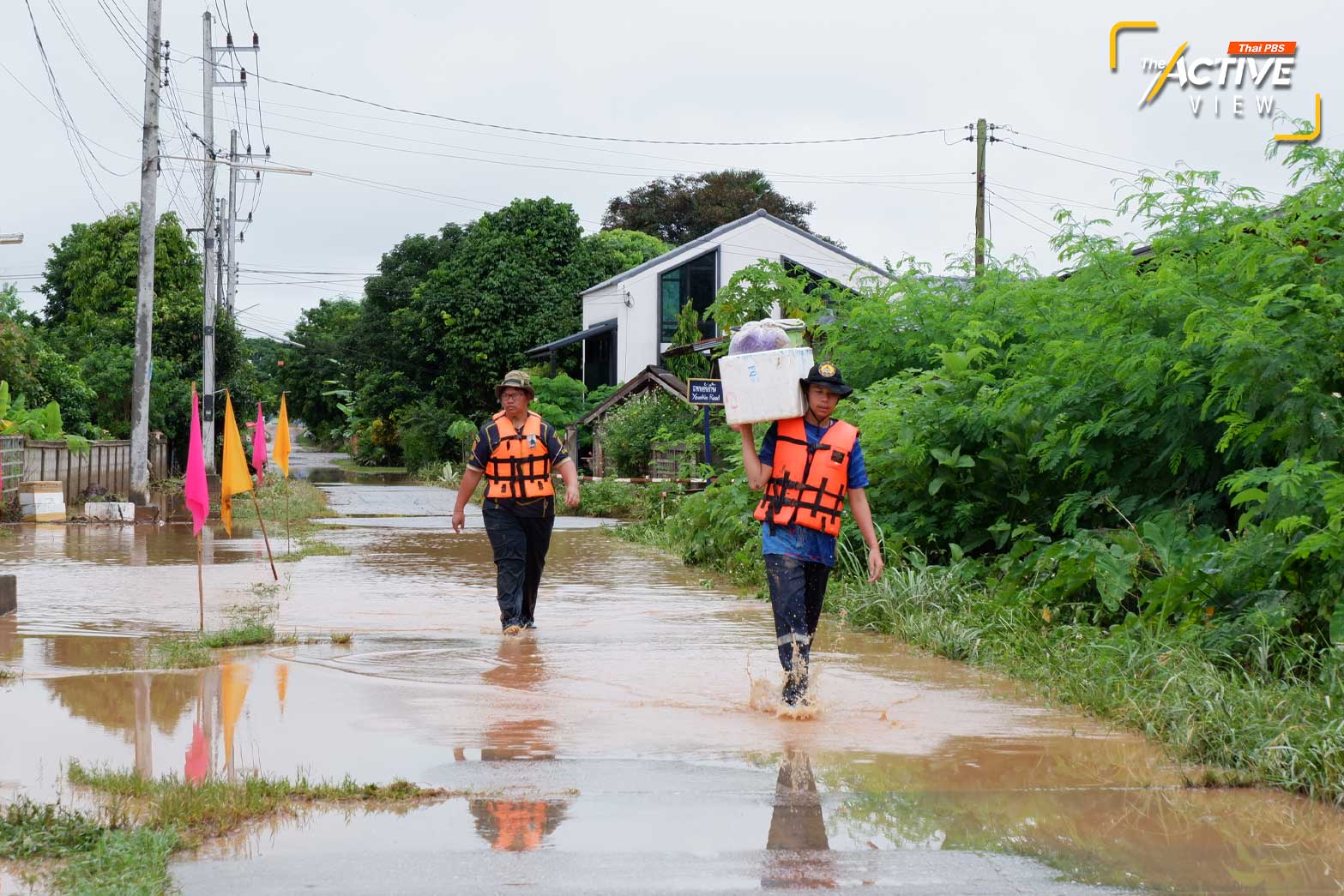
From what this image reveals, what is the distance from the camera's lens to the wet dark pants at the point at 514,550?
10383 millimetres

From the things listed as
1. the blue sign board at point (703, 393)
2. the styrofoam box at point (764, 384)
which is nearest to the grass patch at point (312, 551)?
the blue sign board at point (703, 393)

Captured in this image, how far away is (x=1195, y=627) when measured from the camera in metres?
7.82

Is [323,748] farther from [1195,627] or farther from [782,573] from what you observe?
[1195,627]

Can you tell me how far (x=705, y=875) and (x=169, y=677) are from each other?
472 cm

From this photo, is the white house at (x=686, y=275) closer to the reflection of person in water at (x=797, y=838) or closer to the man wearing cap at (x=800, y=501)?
the man wearing cap at (x=800, y=501)

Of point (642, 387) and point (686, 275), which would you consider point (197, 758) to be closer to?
point (642, 387)

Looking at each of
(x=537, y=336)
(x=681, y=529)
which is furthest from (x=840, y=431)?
(x=537, y=336)

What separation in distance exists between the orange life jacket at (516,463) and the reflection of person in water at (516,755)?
1246mm

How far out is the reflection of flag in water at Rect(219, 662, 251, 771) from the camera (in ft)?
21.4

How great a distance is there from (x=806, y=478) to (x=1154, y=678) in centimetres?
215

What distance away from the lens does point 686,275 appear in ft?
146

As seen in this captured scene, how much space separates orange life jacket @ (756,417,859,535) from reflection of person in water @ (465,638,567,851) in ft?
5.49

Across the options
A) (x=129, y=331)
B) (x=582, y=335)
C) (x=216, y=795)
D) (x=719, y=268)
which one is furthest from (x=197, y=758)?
(x=582, y=335)

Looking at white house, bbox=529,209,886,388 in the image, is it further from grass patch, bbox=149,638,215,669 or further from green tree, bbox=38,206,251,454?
grass patch, bbox=149,638,215,669
